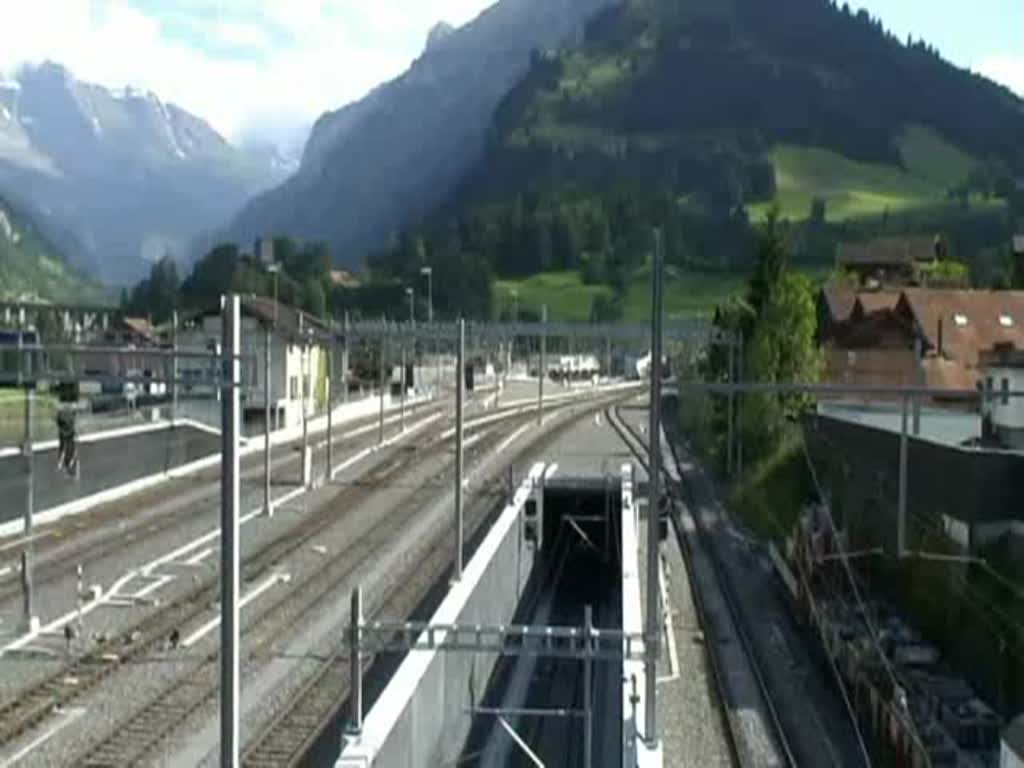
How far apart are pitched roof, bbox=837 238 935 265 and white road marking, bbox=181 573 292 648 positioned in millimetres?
48846

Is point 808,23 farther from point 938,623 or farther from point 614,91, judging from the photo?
point 938,623

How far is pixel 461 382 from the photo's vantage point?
18828 millimetres

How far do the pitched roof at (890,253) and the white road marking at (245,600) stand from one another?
4885 centimetres

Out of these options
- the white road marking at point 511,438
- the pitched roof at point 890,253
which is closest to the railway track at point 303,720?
the white road marking at point 511,438

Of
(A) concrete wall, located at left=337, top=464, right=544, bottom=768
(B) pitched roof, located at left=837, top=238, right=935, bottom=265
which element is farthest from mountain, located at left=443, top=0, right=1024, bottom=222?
(A) concrete wall, located at left=337, top=464, right=544, bottom=768

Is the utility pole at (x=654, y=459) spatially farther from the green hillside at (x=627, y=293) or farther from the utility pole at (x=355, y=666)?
the green hillside at (x=627, y=293)

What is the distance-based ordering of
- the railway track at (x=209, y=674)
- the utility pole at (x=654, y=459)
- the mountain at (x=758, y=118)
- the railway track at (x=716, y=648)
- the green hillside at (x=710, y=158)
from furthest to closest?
the mountain at (x=758, y=118)
the green hillside at (x=710, y=158)
the railway track at (x=716, y=648)
the railway track at (x=209, y=674)
the utility pole at (x=654, y=459)

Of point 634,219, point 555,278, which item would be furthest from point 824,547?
point 634,219

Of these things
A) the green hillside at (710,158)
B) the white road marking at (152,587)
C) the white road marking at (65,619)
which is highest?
the green hillside at (710,158)

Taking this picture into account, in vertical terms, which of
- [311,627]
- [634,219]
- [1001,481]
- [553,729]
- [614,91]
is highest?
[614,91]

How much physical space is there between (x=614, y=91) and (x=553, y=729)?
540ft

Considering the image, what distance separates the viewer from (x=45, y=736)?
1291cm

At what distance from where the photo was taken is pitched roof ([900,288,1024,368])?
117 feet

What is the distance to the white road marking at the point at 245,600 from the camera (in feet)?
54.5
